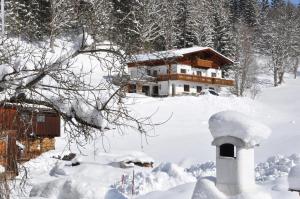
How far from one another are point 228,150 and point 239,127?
0.52m

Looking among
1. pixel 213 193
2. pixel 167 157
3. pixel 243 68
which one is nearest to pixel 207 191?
pixel 213 193

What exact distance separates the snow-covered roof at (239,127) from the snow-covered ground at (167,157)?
64.2 inches

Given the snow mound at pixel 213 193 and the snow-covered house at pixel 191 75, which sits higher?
the snow-covered house at pixel 191 75

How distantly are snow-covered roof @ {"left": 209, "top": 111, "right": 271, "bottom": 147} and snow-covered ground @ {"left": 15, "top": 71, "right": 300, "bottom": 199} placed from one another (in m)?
1.63

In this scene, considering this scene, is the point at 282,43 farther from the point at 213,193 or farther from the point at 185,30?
the point at 213,193

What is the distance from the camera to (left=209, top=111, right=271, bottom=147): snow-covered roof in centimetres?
884

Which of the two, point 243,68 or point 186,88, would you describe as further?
point 243,68

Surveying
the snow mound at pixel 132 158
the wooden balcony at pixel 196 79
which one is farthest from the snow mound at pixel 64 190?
the wooden balcony at pixel 196 79

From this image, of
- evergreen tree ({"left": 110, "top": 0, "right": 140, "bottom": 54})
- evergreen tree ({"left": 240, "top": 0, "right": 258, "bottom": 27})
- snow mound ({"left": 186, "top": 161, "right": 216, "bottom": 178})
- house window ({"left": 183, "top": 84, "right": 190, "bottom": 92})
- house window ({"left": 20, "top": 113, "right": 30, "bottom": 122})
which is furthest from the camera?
evergreen tree ({"left": 240, "top": 0, "right": 258, "bottom": 27})

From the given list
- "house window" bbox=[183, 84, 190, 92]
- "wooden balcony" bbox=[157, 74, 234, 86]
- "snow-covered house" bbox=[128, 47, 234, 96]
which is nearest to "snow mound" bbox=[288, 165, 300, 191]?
"snow-covered house" bbox=[128, 47, 234, 96]

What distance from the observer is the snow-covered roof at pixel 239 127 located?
884cm

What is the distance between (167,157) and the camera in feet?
86.1

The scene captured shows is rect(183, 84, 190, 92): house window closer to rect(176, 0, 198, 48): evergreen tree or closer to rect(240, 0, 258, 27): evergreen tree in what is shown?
rect(176, 0, 198, 48): evergreen tree

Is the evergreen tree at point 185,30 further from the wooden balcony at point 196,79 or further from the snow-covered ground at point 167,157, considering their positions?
the snow-covered ground at point 167,157
